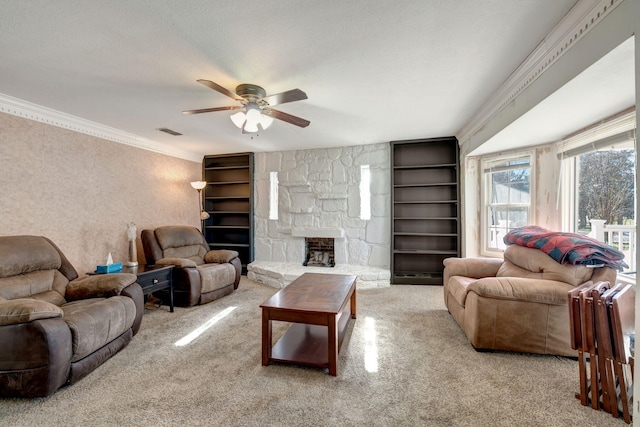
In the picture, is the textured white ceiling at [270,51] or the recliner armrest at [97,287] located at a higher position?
the textured white ceiling at [270,51]

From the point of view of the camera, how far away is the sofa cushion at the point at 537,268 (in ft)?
7.01

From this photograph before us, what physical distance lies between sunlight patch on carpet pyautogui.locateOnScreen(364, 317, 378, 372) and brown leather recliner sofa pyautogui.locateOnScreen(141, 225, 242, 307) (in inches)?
77.9

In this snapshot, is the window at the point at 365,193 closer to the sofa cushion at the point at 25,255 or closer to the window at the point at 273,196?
the window at the point at 273,196

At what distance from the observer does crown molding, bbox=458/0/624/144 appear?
1423mm

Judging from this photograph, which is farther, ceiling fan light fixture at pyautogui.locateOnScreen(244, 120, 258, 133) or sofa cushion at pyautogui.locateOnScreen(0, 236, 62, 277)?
ceiling fan light fixture at pyautogui.locateOnScreen(244, 120, 258, 133)

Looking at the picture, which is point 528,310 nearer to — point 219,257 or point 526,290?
point 526,290

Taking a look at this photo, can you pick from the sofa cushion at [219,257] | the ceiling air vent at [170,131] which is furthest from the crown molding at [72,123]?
the sofa cushion at [219,257]

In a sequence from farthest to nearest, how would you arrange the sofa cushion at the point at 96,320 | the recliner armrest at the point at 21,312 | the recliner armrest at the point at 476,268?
1. the recliner armrest at the point at 476,268
2. the sofa cushion at the point at 96,320
3. the recliner armrest at the point at 21,312

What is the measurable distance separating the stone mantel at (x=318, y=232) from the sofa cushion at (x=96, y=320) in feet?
9.32

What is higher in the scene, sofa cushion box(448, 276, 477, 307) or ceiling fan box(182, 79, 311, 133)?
ceiling fan box(182, 79, 311, 133)

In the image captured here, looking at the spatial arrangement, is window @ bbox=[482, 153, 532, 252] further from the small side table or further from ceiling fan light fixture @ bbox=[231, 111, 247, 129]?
the small side table

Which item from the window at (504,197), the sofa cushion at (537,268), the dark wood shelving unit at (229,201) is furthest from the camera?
the dark wood shelving unit at (229,201)

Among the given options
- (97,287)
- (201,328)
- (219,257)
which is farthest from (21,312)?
(219,257)

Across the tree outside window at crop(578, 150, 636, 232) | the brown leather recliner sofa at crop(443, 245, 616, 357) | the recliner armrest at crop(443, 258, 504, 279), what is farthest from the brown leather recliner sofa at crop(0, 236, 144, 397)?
the tree outside window at crop(578, 150, 636, 232)
